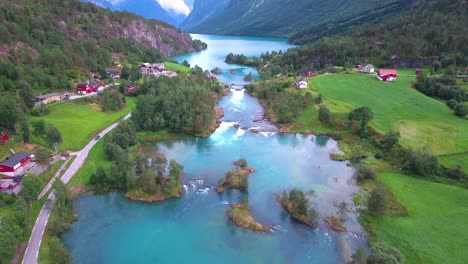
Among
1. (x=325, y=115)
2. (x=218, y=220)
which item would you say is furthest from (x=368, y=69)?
(x=218, y=220)

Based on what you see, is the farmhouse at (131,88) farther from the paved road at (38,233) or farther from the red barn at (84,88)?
the paved road at (38,233)

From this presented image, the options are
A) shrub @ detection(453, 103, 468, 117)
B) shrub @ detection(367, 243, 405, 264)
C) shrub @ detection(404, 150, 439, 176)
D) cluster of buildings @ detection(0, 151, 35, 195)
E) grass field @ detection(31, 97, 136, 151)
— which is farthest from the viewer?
shrub @ detection(453, 103, 468, 117)

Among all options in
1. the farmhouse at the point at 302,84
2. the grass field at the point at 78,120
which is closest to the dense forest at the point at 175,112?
the grass field at the point at 78,120

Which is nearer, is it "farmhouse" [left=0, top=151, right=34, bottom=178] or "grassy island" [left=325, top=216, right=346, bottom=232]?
"grassy island" [left=325, top=216, right=346, bottom=232]

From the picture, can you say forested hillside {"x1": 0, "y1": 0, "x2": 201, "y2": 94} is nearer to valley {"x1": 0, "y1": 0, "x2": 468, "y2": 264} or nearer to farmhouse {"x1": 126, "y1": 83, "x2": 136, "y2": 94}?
valley {"x1": 0, "y1": 0, "x2": 468, "y2": 264}

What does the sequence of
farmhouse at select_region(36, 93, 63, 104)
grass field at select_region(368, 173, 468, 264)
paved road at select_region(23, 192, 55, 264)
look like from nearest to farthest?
paved road at select_region(23, 192, 55, 264) < grass field at select_region(368, 173, 468, 264) < farmhouse at select_region(36, 93, 63, 104)

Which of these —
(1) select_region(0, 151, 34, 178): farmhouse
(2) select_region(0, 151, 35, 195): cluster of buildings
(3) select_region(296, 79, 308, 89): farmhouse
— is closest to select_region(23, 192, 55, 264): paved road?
→ (2) select_region(0, 151, 35, 195): cluster of buildings

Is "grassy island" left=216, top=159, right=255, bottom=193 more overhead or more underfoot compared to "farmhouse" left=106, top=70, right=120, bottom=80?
more underfoot

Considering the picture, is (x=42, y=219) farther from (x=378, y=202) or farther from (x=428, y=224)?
(x=428, y=224)
